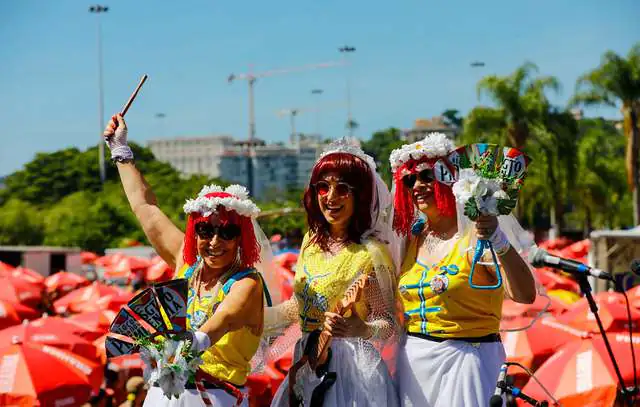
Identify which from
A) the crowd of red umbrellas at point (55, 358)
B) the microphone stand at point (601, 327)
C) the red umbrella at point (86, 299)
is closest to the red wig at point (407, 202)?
the microphone stand at point (601, 327)

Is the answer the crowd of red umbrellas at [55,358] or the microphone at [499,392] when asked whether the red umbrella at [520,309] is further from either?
the crowd of red umbrellas at [55,358]

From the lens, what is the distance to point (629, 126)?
29625 millimetres

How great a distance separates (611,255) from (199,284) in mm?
14241

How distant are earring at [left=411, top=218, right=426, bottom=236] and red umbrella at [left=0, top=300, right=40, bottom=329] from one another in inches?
342

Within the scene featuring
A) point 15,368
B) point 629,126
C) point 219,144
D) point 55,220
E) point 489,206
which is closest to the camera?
point 489,206

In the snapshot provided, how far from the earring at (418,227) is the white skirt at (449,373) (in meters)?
0.50

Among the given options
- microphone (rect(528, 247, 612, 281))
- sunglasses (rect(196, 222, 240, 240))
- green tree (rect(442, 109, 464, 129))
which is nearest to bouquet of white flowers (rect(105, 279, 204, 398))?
sunglasses (rect(196, 222, 240, 240))

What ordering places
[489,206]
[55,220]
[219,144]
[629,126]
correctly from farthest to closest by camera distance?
[219,144] → [55,220] → [629,126] → [489,206]

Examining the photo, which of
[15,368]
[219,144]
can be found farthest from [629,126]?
[219,144]

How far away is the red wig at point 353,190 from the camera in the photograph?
165 inches

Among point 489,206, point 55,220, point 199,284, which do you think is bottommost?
point 55,220

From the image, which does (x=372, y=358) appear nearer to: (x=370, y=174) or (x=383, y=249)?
(x=383, y=249)

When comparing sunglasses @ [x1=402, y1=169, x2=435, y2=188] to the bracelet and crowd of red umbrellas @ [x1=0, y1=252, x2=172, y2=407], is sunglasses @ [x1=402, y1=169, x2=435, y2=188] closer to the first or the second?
the bracelet

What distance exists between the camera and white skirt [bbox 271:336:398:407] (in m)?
4.04
